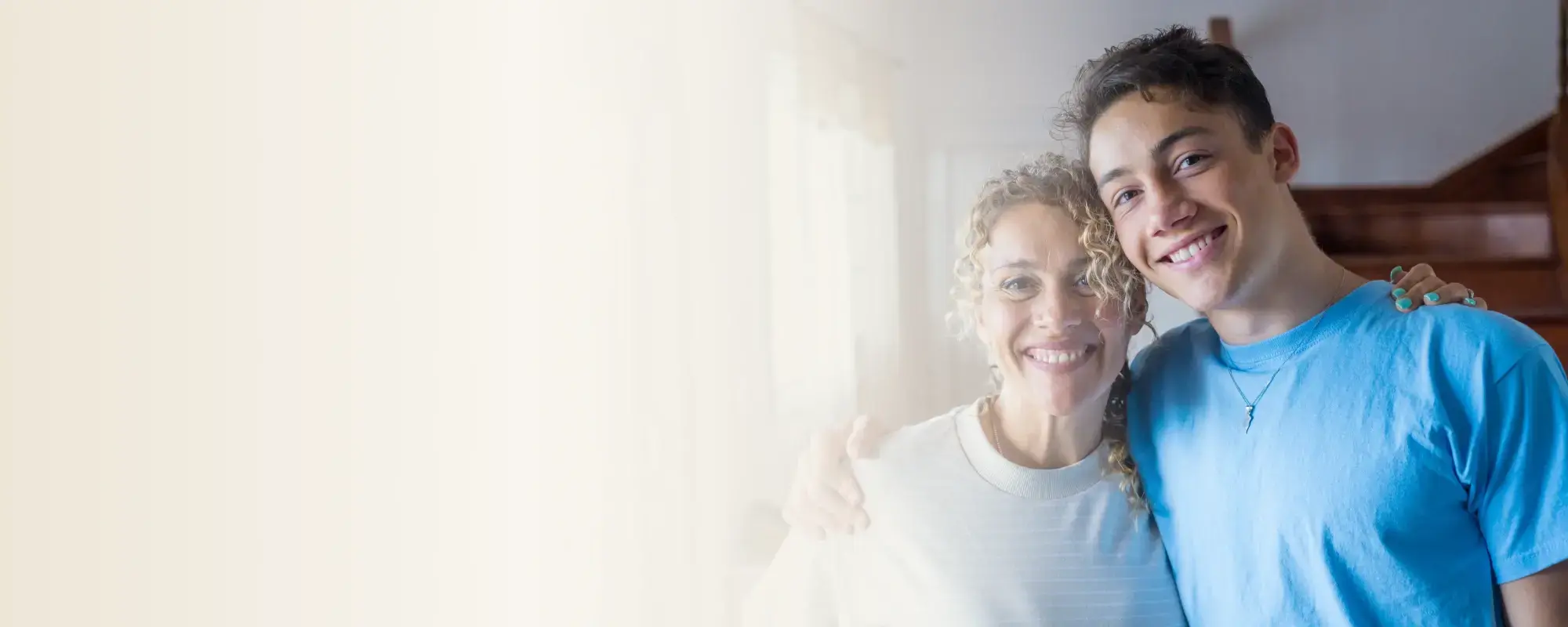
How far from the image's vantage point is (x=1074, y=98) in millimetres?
894

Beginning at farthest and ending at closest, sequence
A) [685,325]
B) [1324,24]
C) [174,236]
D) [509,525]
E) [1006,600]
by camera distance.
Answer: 1. [1324,24]
2. [1006,600]
3. [685,325]
4. [509,525]
5. [174,236]

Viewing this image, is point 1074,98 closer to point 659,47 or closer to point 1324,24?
point 659,47

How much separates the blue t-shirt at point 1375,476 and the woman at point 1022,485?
6cm

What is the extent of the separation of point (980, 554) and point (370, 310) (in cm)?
54

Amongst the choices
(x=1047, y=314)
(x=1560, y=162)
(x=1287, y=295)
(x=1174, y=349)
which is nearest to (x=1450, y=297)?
(x=1287, y=295)

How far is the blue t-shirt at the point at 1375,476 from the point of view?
0.75 m

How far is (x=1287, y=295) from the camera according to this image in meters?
0.85

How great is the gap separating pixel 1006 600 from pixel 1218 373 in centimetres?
28

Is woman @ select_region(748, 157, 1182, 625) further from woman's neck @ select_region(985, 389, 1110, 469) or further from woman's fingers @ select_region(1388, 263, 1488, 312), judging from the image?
woman's fingers @ select_region(1388, 263, 1488, 312)

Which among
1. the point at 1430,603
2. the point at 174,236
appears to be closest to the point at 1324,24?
the point at 1430,603

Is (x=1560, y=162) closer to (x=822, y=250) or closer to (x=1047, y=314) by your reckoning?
(x=1047, y=314)

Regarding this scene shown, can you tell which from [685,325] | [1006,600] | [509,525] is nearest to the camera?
[509,525]

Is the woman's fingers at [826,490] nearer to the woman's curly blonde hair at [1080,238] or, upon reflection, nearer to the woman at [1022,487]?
the woman at [1022,487]

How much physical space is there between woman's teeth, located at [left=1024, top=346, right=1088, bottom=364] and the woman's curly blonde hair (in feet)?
0.15
